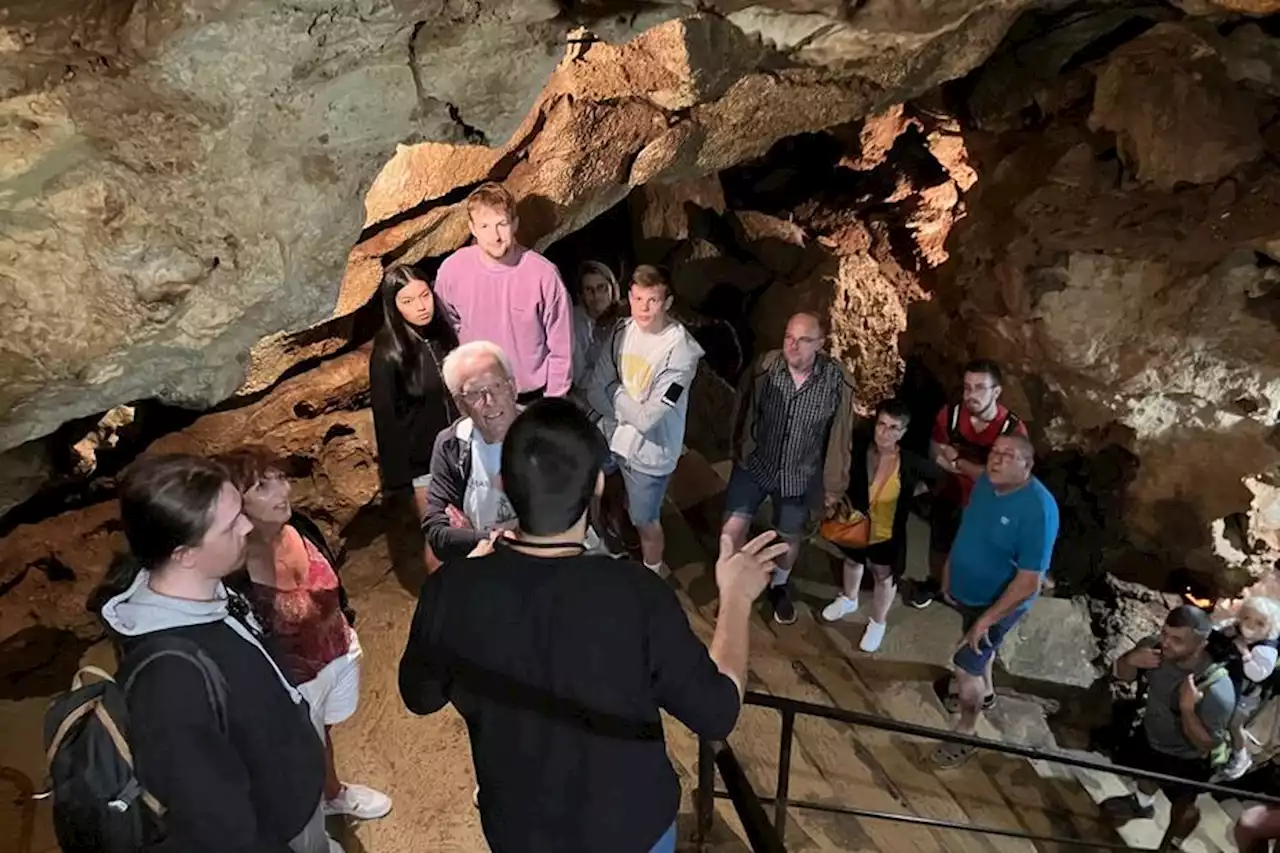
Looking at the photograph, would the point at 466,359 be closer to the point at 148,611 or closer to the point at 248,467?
the point at 248,467

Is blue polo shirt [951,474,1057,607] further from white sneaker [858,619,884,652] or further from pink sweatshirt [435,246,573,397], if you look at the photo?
pink sweatshirt [435,246,573,397]

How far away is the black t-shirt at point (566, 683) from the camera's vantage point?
2148 mm

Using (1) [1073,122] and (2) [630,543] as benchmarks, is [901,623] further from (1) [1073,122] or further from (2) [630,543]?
(1) [1073,122]

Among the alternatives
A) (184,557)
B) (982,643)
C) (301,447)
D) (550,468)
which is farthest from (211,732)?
(301,447)

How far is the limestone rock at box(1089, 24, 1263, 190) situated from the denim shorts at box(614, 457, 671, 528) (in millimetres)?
3666

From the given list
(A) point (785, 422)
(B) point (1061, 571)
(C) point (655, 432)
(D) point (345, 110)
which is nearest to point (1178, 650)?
(A) point (785, 422)

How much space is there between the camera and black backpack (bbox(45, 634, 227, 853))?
217cm

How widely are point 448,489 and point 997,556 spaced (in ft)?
7.67

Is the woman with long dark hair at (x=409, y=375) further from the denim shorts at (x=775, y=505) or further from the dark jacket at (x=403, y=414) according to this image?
the denim shorts at (x=775, y=505)

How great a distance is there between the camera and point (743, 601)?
248 cm

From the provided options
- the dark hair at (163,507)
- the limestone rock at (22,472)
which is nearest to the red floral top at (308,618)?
the dark hair at (163,507)

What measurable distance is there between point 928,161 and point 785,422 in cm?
520

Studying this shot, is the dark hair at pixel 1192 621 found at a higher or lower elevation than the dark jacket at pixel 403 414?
lower

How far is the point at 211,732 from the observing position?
7.32 feet
